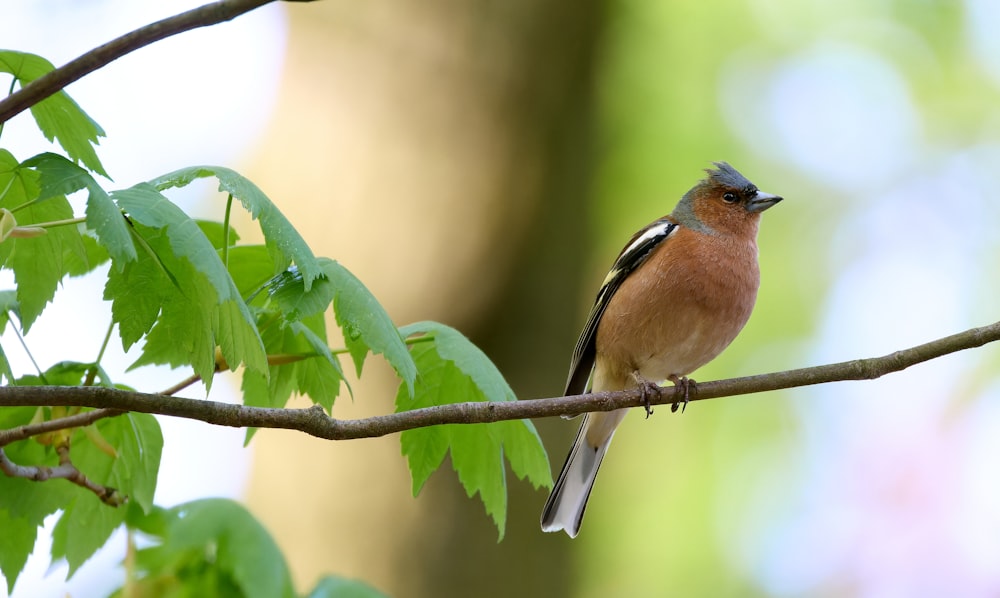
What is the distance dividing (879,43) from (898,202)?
1983 millimetres

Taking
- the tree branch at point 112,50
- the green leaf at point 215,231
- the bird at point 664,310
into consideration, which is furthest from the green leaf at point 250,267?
the bird at point 664,310

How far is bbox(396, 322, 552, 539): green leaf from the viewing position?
2.42 m

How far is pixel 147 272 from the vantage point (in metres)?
1.83

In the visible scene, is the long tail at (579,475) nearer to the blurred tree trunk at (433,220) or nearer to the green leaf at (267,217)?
the blurred tree trunk at (433,220)

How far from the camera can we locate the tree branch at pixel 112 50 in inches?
55.3

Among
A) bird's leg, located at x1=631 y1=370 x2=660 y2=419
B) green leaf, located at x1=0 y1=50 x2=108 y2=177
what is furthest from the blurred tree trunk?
green leaf, located at x1=0 y1=50 x2=108 y2=177

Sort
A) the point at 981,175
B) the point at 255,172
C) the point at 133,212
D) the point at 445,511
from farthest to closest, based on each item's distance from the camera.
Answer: the point at 981,175
the point at 255,172
the point at 445,511
the point at 133,212

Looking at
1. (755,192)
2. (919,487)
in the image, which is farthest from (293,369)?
(919,487)

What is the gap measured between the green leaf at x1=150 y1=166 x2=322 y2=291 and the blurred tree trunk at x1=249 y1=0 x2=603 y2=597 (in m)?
3.23

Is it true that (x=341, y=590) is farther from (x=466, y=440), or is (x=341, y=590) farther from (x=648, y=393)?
(x=648, y=393)

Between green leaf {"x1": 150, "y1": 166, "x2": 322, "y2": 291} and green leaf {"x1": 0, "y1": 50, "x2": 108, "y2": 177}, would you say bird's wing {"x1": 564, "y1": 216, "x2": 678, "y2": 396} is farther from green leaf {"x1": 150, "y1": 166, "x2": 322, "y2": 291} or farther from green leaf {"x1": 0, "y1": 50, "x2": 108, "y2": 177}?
green leaf {"x1": 0, "y1": 50, "x2": 108, "y2": 177}

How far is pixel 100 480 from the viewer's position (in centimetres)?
228

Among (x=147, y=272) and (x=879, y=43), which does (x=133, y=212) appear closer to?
(x=147, y=272)

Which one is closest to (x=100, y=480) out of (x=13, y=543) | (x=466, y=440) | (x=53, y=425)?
(x=13, y=543)
